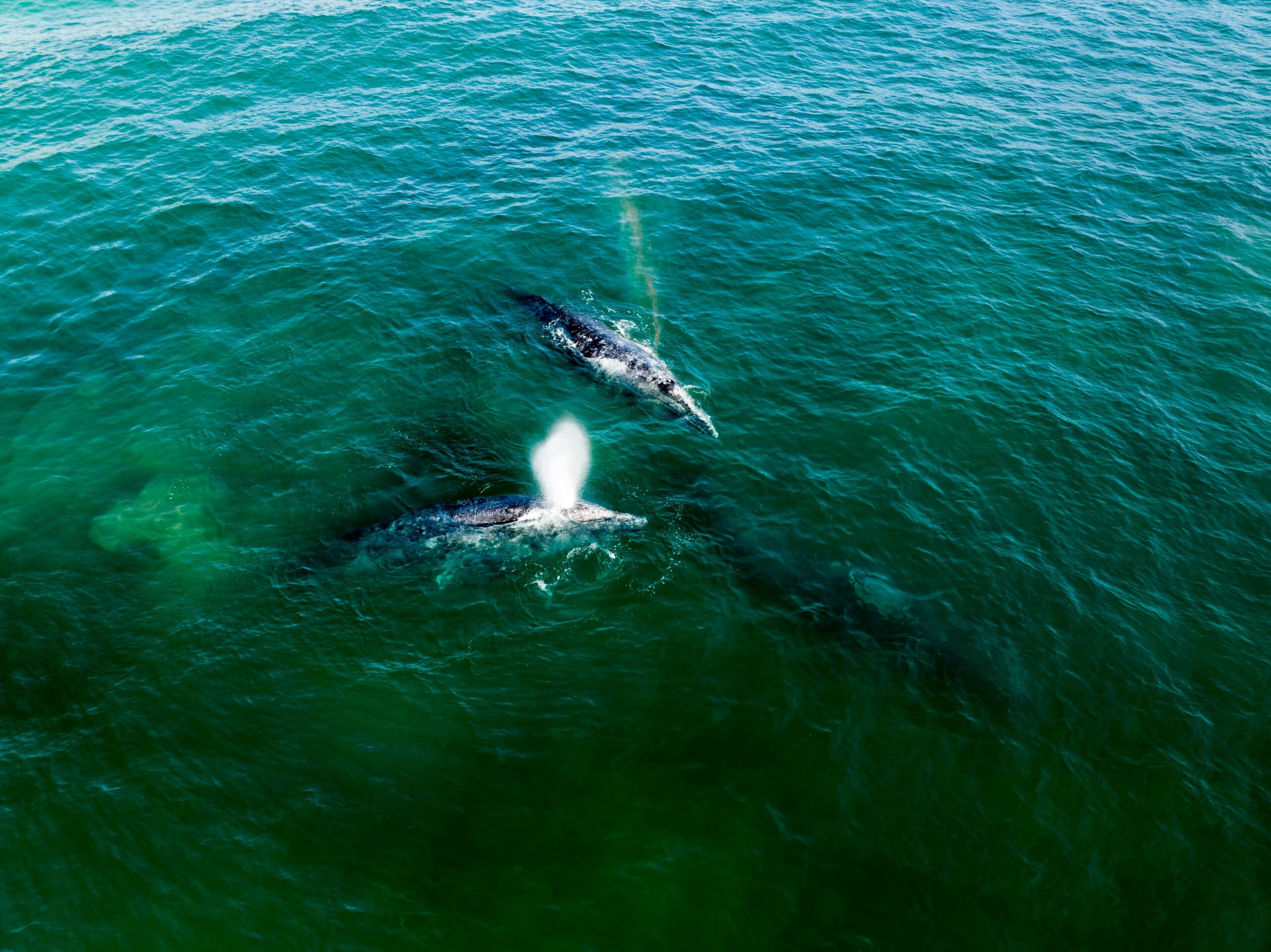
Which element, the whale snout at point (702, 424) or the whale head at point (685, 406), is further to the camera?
the whale head at point (685, 406)

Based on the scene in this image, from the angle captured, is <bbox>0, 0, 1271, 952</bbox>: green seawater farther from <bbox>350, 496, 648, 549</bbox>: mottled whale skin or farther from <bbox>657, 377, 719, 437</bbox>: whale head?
<bbox>350, 496, 648, 549</bbox>: mottled whale skin

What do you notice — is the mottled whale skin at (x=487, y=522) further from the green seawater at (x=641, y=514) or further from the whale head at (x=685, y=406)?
the whale head at (x=685, y=406)

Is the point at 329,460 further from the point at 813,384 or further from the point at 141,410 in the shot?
the point at 813,384

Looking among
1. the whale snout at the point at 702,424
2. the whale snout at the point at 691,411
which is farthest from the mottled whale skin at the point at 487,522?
the whale snout at the point at 691,411

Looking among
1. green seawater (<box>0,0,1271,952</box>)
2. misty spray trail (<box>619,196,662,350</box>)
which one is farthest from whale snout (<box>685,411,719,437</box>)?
misty spray trail (<box>619,196,662,350</box>)

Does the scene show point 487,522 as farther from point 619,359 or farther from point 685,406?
point 619,359

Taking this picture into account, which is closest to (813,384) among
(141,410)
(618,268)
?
(618,268)
